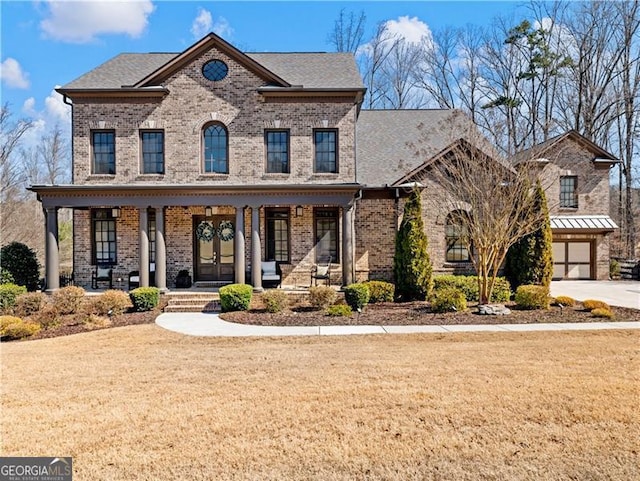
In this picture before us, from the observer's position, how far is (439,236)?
16.7 meters

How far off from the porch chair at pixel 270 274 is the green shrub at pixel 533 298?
7730mm

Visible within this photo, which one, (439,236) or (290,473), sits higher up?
(439,236)

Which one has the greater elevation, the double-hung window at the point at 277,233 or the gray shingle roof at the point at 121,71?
the gray shingle roof at the point at 121,71

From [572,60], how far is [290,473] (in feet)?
107

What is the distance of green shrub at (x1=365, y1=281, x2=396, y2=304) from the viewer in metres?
13.5

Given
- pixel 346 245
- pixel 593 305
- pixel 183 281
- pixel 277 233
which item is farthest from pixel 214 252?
pixel 593 305

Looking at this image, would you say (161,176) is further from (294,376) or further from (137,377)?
(294,376)

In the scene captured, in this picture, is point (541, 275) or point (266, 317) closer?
point (266, 317)

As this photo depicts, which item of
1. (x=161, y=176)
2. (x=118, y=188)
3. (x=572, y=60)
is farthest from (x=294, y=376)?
(x=572, y=60)

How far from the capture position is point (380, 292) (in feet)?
44.5

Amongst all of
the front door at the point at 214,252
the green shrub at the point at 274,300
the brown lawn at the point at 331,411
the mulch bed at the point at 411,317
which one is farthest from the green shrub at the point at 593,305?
the front door at the point at 214,252

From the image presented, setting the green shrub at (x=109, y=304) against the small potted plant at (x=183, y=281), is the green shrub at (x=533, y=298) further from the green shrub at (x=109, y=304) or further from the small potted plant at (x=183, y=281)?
the green shrub at (x=109, y=304)

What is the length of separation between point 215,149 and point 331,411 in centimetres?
1251

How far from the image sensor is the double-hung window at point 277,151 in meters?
15.7
